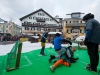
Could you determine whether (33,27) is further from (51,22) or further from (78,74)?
(78,74)

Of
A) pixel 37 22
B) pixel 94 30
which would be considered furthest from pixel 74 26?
pixel 94 30

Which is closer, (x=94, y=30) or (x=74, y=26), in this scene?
(x=94, y=30)

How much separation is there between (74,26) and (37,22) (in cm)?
1628

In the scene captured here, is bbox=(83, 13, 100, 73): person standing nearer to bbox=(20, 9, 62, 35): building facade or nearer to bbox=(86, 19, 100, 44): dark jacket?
bbox=(86, 19, 100, 44): dark jacket

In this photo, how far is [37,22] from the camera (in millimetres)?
44969

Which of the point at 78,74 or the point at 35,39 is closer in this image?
the point at 78,74

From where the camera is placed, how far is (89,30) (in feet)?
11.4

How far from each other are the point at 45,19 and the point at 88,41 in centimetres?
4288

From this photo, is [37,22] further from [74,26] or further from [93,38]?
[93,38]

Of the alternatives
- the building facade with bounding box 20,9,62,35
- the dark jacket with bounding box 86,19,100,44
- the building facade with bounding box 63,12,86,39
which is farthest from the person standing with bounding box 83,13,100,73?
the building facade with bounding box 63,12,86,39

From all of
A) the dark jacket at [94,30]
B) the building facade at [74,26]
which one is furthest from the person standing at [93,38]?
the building facade at [74,26]

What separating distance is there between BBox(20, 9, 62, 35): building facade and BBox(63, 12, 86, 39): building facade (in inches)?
167

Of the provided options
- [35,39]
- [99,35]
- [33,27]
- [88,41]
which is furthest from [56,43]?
[33,27]

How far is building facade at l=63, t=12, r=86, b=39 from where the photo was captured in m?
44.3
